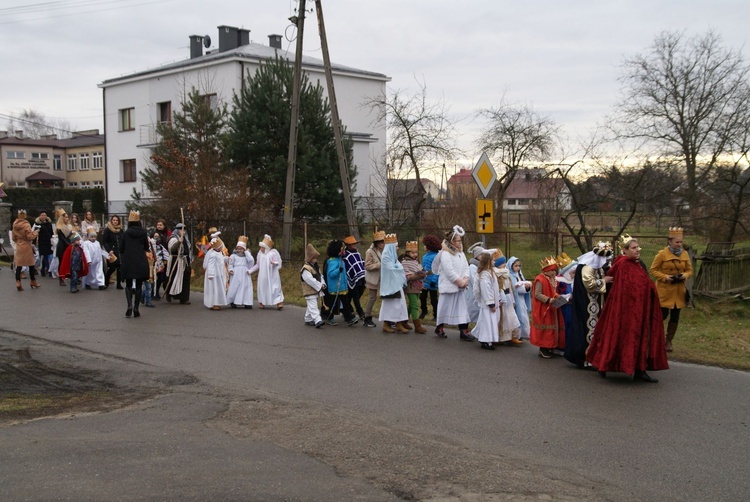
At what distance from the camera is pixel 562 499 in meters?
5.27

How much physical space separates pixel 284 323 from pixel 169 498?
8762 millimetres

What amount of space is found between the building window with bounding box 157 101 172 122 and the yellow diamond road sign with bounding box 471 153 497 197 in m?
34.6

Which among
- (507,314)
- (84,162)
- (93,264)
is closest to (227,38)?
Answer: (93,264)

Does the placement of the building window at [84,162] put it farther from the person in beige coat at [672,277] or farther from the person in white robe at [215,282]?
the person in beige coat at [672,277]

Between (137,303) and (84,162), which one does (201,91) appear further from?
(84,162)

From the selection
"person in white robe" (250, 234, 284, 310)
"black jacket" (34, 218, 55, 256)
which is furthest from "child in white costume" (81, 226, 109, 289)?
"person in white robe" (250, 234, 284, 310)

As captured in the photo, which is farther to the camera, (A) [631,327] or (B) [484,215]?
(B) [484,215]

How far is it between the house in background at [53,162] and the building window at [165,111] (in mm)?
33466

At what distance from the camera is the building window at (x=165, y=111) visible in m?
44.5

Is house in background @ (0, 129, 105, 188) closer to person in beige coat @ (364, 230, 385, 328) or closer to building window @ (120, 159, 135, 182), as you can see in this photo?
building window @ (120, 159, 135, 182)

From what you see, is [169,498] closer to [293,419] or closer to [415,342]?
[293,419]

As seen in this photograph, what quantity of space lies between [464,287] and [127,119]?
40.8 m

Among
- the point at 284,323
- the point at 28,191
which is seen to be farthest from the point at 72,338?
the point at 28,191

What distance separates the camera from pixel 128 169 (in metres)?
47.8
